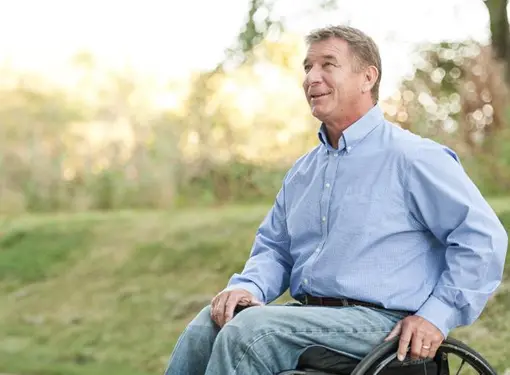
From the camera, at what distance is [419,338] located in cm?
203

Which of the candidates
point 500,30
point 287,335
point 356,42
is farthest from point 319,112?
point 500,30

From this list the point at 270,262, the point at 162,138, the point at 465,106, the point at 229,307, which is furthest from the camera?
the point at 162,138

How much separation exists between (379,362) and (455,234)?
31 centimetres

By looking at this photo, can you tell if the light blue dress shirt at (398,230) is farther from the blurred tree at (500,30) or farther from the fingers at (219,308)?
the blurred tree at (500,30)

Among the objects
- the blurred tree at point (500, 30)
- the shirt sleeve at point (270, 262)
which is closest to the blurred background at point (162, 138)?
the blurred tree at point (500, 30)

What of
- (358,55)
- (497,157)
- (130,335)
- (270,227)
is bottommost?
(130,335)

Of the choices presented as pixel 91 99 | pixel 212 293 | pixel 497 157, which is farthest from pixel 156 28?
pixel 497 157

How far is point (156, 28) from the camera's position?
20.6 ft

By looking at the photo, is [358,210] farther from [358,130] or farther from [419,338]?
[419,338]

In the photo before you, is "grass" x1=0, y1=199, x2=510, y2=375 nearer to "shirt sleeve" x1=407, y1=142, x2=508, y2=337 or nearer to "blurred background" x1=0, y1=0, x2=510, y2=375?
"blurred background" x1=0, y1=0, x2=510, y2=375

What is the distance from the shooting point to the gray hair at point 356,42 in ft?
7.45

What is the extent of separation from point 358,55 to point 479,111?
2830 mm

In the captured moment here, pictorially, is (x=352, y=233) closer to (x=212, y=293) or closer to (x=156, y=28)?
(x=212, y=293)

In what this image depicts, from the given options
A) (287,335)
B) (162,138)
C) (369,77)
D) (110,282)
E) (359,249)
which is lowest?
(110,282)
